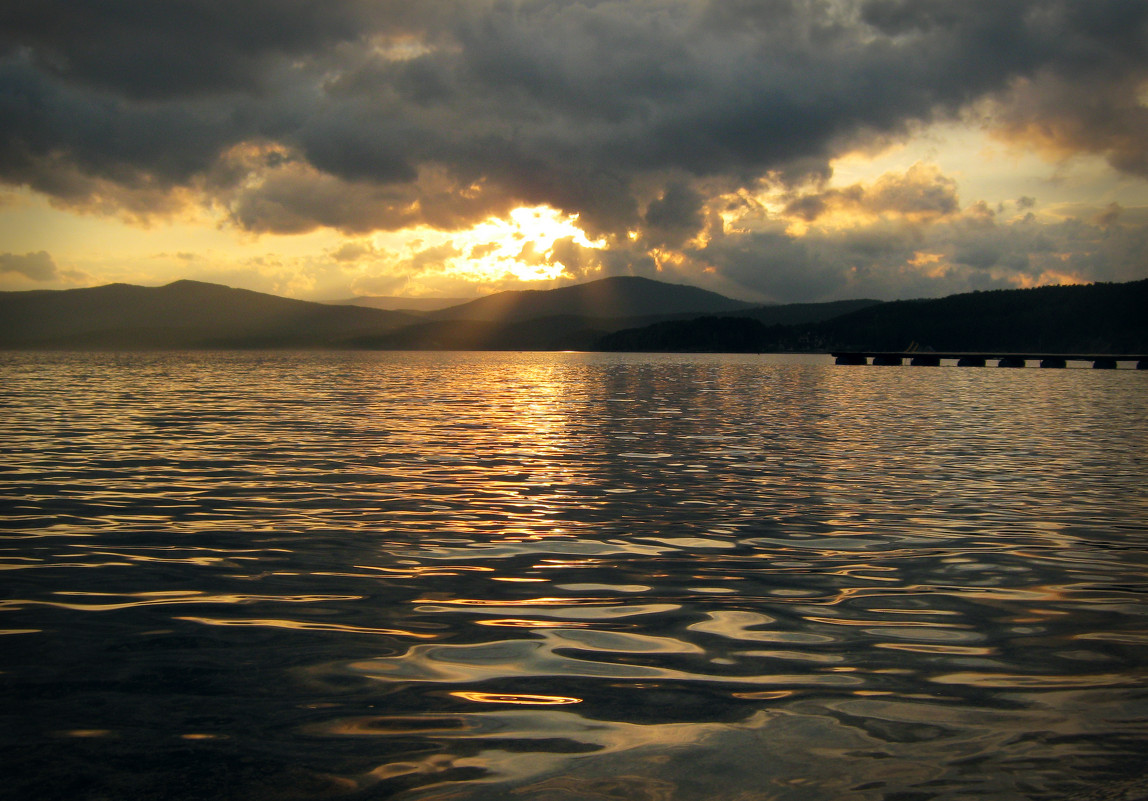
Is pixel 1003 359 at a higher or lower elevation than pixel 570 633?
Result: higher

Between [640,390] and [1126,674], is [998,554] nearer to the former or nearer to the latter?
[1126,674]

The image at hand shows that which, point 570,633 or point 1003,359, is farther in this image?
point 1003,359

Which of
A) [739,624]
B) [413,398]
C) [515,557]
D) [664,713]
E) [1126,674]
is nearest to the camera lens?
[664,713]

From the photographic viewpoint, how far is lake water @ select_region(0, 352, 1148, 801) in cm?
515

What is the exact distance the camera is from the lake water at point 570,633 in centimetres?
515

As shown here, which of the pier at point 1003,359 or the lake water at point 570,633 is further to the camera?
the pier at point 1003,359

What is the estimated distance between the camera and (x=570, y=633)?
7.73m

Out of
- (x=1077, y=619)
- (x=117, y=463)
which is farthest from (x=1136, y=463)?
(x=117, y=463)

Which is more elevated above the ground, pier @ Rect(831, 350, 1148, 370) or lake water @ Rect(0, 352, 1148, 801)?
pier @ Rect(831, 350, 1148, 370)

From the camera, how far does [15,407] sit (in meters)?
37.1

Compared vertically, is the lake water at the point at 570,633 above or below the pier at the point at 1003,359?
below

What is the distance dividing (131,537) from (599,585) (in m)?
6.90

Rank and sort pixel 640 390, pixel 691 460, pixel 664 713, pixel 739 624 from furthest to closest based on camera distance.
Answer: pixel 640 390, pixel 691 460, pixel 739 624, pixel 664 713

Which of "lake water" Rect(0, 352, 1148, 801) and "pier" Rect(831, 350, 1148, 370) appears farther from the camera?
"pier" Rect(831, 350, 1148, 370)
